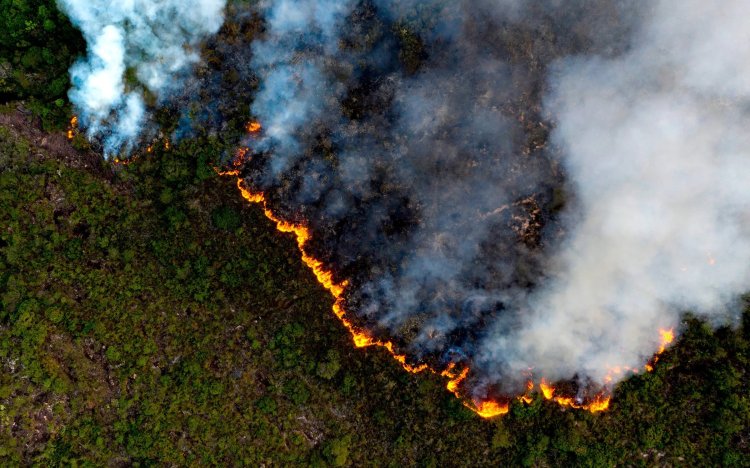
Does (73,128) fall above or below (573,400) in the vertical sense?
above

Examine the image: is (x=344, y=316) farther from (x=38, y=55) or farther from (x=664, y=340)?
(x=38, y=55)

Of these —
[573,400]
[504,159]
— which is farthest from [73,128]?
[573,400]

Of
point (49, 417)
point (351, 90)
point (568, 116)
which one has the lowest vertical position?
point (49, 417)

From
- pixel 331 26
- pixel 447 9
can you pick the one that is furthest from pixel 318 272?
pixel 447 9

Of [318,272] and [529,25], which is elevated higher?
[529,25]

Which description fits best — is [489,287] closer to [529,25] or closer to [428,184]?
[428,184]

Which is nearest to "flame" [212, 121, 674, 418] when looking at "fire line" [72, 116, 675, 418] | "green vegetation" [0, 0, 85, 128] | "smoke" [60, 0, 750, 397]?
"fire line" [72, 116, 675, 418]

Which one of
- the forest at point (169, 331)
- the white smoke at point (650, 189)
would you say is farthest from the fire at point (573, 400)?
the white smoke at point (650, 189)
